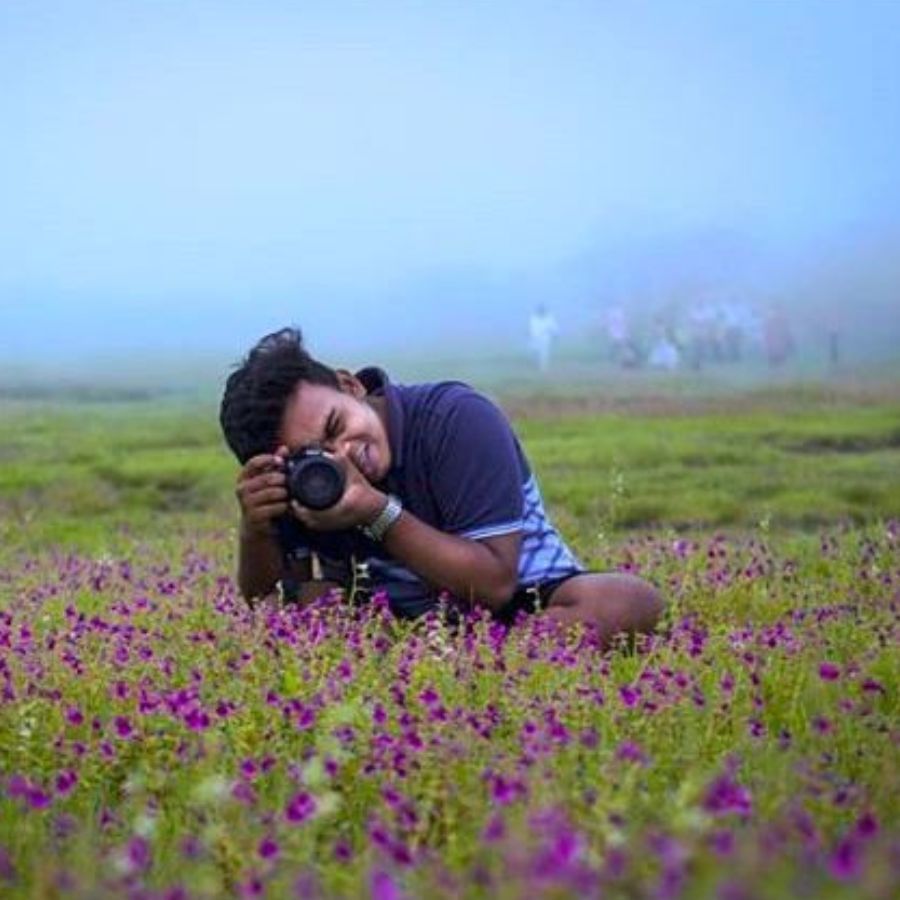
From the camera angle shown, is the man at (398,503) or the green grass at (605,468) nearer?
the man at (398,503)

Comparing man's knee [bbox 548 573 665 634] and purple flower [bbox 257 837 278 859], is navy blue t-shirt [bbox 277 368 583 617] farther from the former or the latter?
purple flower [bbox 257 837 278 859]

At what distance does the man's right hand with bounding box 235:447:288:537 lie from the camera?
502 cm

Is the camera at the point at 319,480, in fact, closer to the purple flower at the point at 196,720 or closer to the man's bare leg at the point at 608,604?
the man's bare leg at the point at 608,604

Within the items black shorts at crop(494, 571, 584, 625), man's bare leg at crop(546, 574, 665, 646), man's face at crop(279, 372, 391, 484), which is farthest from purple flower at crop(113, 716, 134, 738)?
black shorts at crop(494, 571, 584, 625)

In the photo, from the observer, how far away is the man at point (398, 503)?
5.05 meters

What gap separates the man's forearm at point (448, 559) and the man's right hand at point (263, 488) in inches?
11.4

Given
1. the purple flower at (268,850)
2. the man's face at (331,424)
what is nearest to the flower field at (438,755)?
the purple flower at (268,850)

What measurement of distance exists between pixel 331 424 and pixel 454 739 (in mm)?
1811

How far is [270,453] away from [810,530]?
6.04 metres

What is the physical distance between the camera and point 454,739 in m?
3.38

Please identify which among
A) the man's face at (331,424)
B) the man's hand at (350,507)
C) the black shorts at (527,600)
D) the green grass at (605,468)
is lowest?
the green grass at (605,468)

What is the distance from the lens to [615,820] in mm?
2662

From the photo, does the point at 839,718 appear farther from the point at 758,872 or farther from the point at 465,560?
the point at 758,872

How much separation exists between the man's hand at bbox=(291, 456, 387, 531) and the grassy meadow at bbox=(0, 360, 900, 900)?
24 cm
